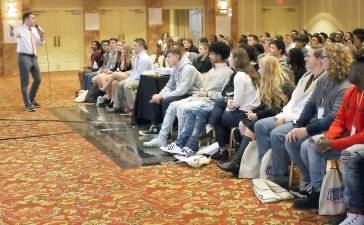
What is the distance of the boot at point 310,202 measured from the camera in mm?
4184

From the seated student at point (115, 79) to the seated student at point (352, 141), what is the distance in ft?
19.2

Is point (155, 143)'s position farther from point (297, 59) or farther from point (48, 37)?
point (48, 37)

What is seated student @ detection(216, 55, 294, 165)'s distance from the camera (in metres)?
5.14

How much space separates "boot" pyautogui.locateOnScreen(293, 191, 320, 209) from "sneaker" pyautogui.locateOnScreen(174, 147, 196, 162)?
1.89 meters

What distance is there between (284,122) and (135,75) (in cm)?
427

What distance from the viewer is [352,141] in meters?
3.81

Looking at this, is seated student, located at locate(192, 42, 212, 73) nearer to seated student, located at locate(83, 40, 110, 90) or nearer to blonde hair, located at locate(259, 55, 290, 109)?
blonde hair, located at locate(259, 55, 290, 109)

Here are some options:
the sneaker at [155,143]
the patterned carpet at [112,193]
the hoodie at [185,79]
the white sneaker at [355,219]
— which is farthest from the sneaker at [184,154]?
the white sneaker at [355,219]

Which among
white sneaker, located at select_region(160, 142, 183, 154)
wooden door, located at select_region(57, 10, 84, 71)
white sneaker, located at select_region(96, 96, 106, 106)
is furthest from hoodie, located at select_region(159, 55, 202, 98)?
wooden door, located at select_region(57, 10, 84, 71)

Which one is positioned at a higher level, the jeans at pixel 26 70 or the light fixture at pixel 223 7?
the light fixture at pixel 223 7

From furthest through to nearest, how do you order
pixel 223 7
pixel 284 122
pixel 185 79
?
pixel 223 7 < pixel 185 79 < pixel 284 122

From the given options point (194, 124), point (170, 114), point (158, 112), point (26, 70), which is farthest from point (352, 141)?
point (26, 70)

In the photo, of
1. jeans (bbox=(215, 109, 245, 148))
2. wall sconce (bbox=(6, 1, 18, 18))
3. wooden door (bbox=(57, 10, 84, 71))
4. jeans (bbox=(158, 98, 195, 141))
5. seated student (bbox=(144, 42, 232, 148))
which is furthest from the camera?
wooden door (bbox=(57, 10, 84, 71))

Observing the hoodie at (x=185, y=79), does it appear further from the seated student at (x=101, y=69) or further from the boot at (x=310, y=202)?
the seated student at (x=101, y=69)
